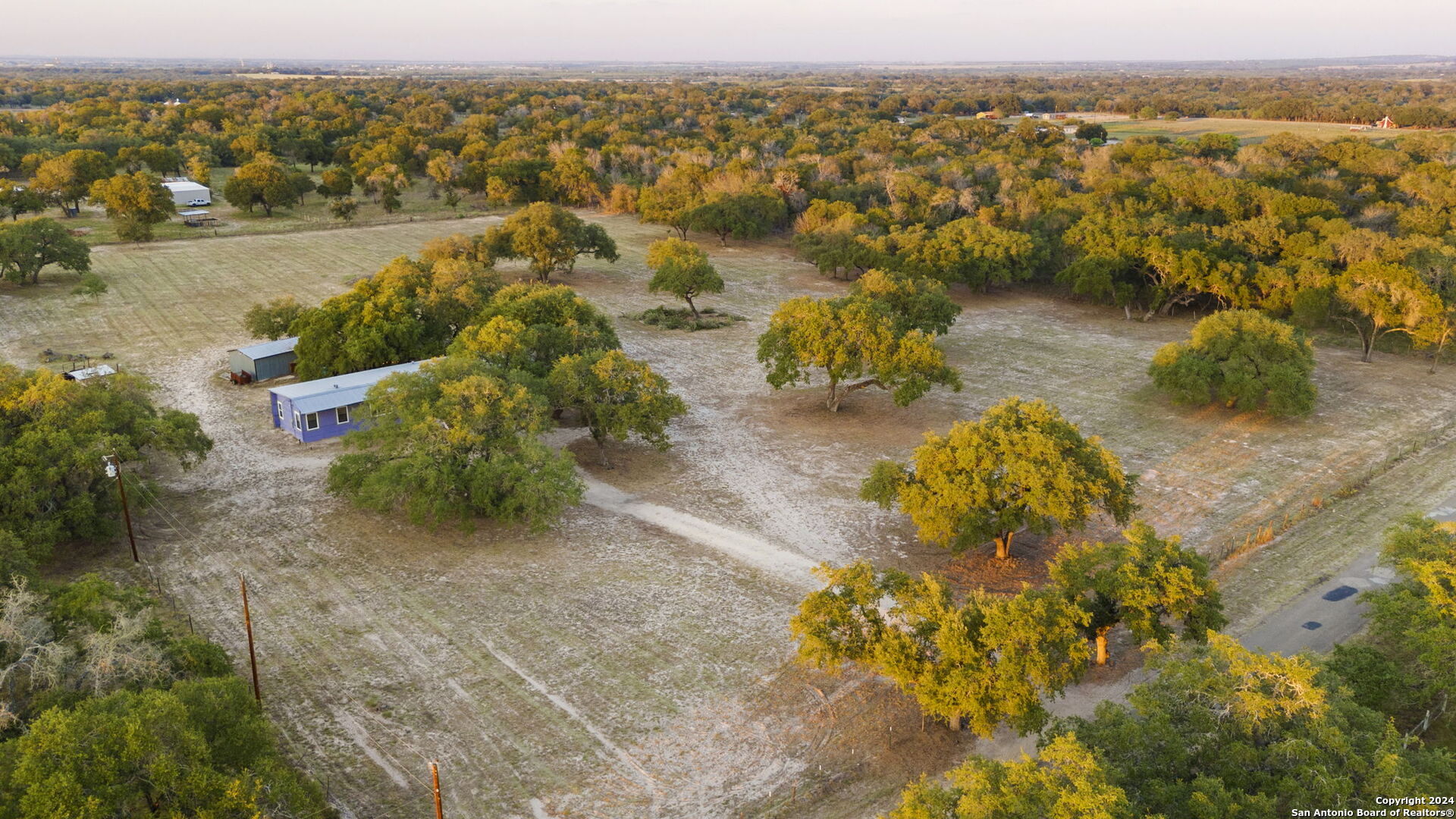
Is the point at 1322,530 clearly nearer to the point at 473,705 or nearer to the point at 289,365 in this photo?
the point at 473,705

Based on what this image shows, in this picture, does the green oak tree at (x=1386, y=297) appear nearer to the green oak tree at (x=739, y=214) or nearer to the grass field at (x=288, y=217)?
the green oak tree at (x=739, y=214)

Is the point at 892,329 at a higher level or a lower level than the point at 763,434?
higher

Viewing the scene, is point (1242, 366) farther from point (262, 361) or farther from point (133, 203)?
point (133, 203)

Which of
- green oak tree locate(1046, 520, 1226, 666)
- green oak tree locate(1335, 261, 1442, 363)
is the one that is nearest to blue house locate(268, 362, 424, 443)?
green oak tree locate(1046, 520, 1226, 666)

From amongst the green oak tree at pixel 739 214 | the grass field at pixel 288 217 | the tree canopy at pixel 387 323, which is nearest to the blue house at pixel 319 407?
the tree canopy at pixel 387 323

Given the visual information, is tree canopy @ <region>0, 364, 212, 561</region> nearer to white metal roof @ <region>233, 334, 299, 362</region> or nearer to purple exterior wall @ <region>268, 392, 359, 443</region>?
purple exterior wall @ <region>268, 392, 359, 443</region>

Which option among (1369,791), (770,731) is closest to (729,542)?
(770,731)

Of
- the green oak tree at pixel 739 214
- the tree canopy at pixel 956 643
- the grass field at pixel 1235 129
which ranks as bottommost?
the tree canopy at pixel 956 643
